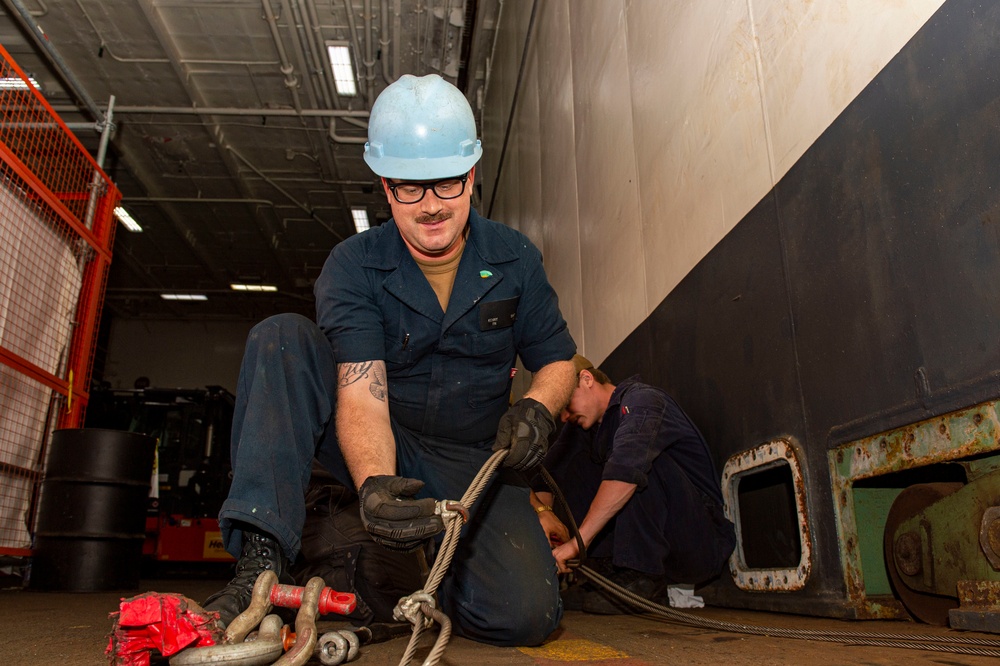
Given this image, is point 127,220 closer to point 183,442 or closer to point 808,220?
point 183,442

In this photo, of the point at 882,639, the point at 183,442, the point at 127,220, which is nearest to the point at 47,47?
the point at 183,442

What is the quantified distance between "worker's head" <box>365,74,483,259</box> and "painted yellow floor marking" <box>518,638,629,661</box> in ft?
3.45

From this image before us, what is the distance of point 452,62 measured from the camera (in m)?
9.13

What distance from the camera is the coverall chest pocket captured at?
2.05 meters

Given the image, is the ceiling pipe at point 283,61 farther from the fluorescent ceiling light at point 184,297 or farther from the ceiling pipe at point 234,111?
the fluorescent ceiling light at point 184,297

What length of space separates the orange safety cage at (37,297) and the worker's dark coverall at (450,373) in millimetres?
→ 3103

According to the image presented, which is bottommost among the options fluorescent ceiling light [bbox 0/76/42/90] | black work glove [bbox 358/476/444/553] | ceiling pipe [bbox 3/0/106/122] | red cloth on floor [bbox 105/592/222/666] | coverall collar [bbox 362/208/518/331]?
red cloth on floor [bbox 105/592/222/666]

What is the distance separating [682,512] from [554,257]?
3.34 m

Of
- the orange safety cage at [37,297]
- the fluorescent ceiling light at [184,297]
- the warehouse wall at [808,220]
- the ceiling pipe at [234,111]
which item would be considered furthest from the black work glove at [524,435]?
the fluorescent ceiling light at [184,297]

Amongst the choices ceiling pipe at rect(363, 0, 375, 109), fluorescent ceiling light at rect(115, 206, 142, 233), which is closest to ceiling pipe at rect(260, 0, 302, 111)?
ceiling pipe at rect(363, 0, 375, 109)

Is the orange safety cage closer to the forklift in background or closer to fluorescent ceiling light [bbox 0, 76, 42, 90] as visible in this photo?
fluorescent ceiling light [bbox 0, 76, 42, 90]

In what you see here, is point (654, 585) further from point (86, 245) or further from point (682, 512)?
point (86, 245)

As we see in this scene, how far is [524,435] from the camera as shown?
66.0 inches

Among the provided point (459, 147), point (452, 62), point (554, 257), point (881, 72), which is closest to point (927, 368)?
point (881, 72)
